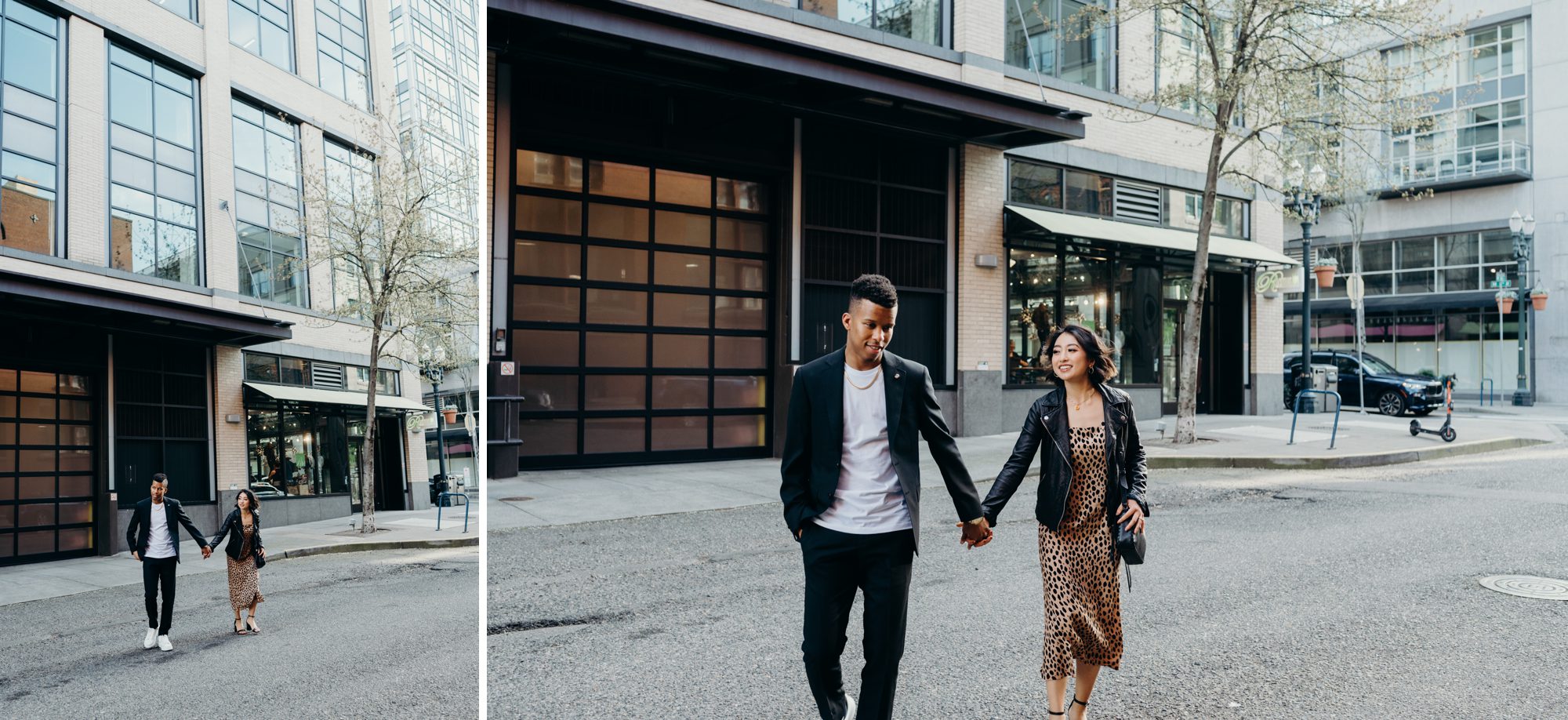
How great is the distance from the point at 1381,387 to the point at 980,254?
14579mm

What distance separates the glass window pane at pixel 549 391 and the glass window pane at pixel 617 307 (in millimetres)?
954

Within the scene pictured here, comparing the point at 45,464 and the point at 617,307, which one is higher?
the point at 617,307

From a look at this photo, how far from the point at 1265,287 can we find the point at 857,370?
21587 millimetres

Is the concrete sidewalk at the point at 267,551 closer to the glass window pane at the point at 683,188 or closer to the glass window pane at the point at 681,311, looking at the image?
the glass window pane at the point at 681,311

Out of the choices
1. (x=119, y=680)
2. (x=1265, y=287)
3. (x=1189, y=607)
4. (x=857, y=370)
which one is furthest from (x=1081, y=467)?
(x=1265, y=287)

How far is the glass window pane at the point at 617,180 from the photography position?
13984 millimetres

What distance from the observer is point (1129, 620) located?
5.96m

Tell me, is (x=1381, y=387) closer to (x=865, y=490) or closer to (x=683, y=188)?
(x=683, y=188)

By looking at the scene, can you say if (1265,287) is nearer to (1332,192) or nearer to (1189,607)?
(1332,192)

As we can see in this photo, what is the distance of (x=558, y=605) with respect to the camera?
6594mm

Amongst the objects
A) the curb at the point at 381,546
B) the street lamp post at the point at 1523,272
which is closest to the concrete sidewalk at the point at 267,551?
the curb at the point at 381,546

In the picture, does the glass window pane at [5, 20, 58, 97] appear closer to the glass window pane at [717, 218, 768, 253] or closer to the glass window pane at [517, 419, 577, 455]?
the glass window pane at [517, 419, 577, 455]

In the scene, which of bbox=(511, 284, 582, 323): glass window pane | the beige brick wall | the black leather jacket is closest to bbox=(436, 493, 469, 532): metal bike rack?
the black leather jacket

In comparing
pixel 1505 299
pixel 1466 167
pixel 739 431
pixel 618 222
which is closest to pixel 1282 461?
pixel 739 431
